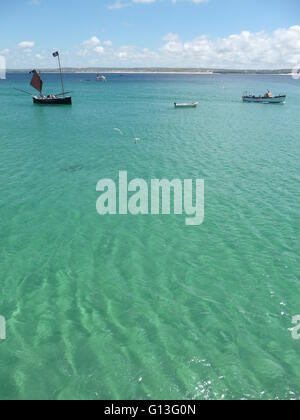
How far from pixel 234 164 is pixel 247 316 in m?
23.9

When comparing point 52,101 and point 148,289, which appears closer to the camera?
point 148,289

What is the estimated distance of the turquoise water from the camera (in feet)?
36.8

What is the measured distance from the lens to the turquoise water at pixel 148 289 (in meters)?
11.2

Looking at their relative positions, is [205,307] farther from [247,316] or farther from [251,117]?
[251,117]

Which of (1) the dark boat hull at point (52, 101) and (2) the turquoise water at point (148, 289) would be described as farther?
(1) the dark boat hull at point (52, 101)

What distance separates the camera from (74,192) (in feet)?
88.5

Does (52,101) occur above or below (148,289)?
above

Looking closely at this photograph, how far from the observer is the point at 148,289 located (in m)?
15.5

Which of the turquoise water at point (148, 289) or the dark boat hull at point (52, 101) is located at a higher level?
the dark boat hull at point (52, 101)

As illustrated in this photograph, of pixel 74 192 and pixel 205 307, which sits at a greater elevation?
pixel 74 192

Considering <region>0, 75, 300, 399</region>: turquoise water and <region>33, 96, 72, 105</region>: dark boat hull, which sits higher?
<region>33, 96, 72, 105</region>: dark boat hull

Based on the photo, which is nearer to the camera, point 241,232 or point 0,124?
point 241,232

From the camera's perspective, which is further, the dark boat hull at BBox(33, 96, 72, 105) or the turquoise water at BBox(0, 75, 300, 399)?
the dark boat hull at BBox(33, 96, 72, 105)
